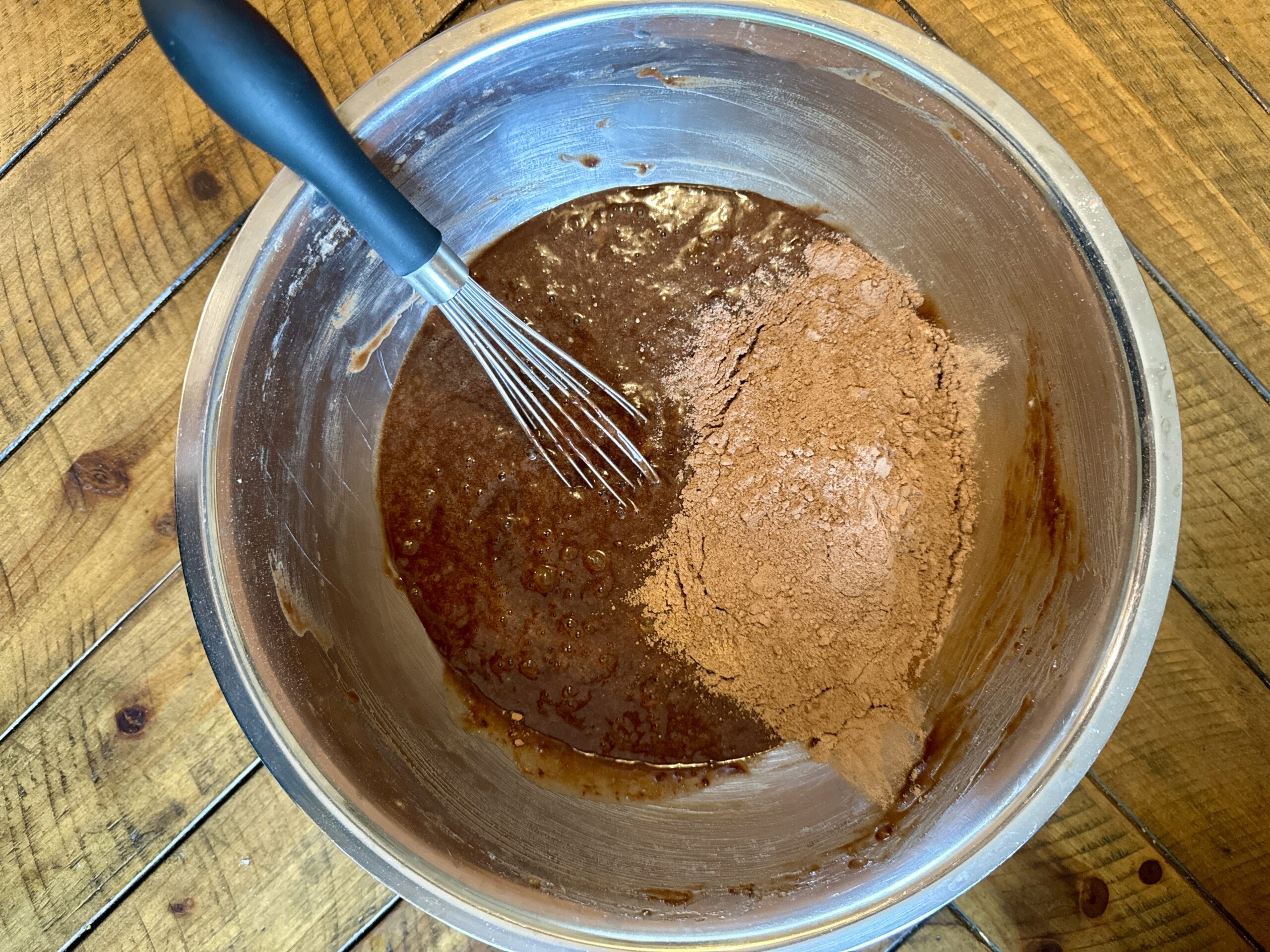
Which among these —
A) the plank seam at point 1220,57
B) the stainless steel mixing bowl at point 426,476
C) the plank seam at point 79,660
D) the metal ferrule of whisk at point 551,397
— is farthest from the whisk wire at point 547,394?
the plank seam at point 1220,57

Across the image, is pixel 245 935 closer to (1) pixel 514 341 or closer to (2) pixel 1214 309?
(1) pixel 514 341

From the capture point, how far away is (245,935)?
2.53ft

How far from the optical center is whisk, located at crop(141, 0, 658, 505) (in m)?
0.48

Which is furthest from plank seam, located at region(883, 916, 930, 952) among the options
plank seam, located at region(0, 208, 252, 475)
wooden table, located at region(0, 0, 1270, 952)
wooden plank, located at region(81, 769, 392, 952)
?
plank seam, located at region(0, 208, 252, 475)

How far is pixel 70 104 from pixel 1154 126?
1.05m

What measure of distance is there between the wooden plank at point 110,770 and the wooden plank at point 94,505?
0.03 m

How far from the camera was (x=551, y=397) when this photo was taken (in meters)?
0.74

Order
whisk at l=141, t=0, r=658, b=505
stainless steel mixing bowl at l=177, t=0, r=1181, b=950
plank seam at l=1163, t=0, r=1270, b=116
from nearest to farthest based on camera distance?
whisk at l=141, t=0, r=658, b=505 < stainless steel mixing bowl at l=177, t=0, r=1181, b=950 < plank seam at l=1163, t=0, r=1270, b=116

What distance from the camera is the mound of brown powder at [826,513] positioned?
71 cm

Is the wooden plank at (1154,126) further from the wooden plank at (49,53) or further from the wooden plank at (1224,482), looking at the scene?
the wooden plank at (49,53)

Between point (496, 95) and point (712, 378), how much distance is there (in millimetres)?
316

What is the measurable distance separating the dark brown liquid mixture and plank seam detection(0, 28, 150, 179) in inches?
15.8

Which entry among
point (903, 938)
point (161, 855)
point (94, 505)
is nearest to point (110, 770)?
point (161, 855)

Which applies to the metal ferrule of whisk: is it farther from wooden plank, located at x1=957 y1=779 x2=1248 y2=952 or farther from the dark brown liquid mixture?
wooden plank, located at x1=957 y1=779 x2=1248 y2=952
